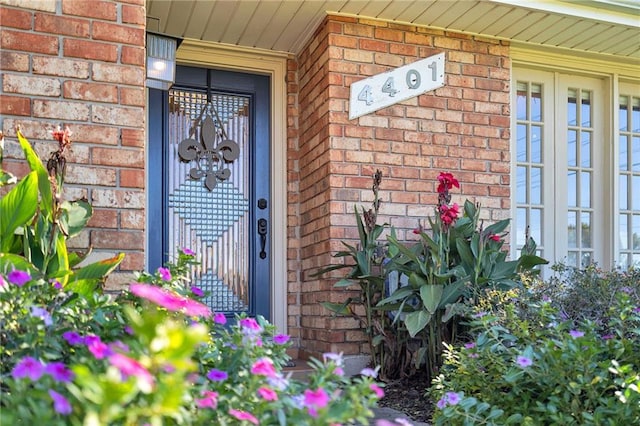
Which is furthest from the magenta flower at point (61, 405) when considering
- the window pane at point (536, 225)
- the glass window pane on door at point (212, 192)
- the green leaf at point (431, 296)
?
the window pane at point (536, 225)

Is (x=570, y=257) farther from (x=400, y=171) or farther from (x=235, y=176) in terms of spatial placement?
(x=235, y=176)

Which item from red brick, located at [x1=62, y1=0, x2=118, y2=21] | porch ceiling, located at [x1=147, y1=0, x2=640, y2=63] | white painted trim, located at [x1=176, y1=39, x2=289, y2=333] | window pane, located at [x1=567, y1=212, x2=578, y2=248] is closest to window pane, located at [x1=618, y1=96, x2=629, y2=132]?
porch ceiling, located at [x1=147, y1=0, x2=640, y2=63]

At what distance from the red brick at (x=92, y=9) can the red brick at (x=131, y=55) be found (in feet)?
0.46

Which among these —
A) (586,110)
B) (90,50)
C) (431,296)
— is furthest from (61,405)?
(586,110)

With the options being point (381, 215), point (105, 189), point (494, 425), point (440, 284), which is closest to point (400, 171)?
point (381, 215)

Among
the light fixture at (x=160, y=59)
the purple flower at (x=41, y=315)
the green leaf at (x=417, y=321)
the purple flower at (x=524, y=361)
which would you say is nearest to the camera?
the purple flower at (x=41, y=315)

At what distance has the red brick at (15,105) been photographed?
245 centimetres

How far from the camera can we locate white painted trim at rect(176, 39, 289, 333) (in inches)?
159

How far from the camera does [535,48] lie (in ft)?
14.1

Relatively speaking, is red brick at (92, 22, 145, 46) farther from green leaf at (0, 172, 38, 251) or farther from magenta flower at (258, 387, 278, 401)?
magenta flower at (258, 387, 278, 401)

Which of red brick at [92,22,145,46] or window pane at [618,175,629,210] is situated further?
window pane at [618,175,629,210]

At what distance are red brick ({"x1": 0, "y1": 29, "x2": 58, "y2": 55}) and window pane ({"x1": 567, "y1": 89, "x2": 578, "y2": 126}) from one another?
3617 mm

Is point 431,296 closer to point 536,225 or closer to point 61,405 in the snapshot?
point 536,225

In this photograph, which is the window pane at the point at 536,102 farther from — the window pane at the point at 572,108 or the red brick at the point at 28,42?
the red brick at the point at 28,42
